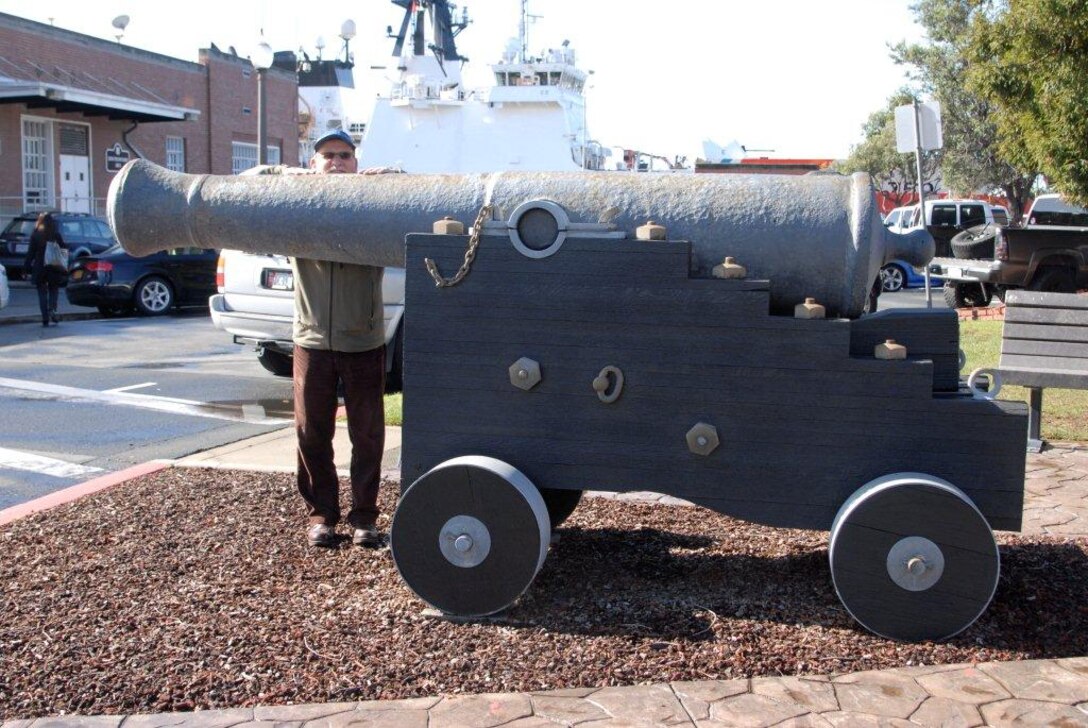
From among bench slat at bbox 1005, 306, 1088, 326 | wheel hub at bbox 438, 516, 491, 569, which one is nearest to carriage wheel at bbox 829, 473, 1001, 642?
wheel hub at bbox 438, 516, 491, 569

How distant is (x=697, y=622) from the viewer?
3.99 m

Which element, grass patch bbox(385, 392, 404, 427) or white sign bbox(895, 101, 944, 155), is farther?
white sign bbox(895, 101, 944, 155)

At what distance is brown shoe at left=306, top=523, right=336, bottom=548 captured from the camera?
16.3ft

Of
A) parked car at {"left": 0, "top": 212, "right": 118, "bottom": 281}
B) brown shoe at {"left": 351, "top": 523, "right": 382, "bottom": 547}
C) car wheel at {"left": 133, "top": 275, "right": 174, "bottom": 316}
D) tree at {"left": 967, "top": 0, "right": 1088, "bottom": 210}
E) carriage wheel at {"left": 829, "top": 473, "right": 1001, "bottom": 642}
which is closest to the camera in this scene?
carriage wheel at {"left": 829, "top": 473, "right": 1001, "bottom": 642}

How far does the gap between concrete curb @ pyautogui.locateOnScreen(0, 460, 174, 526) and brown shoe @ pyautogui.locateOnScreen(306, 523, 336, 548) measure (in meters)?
1.60

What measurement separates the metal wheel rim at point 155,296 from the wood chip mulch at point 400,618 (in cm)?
1432

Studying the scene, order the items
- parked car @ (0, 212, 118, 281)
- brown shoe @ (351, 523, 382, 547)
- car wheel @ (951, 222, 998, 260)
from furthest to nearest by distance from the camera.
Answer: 1. parked car @ (0, 212, 118, 281)
2. car wheel @ (951, 222, 998, 260)
3. brown shoe @ (351, 523, 382, 547)

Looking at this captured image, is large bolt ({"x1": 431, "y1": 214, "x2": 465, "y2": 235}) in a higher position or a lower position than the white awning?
lower

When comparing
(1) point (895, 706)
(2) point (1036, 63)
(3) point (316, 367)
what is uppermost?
(2) point (1036, 63)

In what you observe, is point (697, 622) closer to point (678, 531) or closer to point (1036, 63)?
point (678, 531)

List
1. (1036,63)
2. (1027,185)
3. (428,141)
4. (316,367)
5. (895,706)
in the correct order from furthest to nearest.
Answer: (1027,185), (428,141), (1036,63), (316,367), (895,706)

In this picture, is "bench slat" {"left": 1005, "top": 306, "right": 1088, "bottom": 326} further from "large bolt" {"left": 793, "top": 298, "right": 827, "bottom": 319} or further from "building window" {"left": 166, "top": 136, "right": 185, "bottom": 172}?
"building window" {"left": 166, "top": 136, "right": 185, "bottom": 172}

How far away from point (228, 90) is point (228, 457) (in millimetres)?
34008

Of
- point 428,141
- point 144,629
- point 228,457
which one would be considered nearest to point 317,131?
point 428,141
